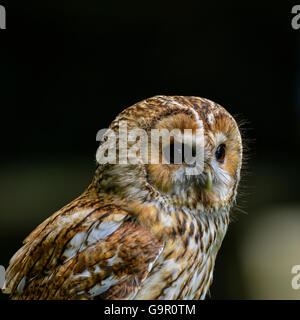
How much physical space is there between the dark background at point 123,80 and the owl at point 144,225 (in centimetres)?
266

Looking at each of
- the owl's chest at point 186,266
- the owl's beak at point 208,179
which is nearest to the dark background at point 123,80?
the owl's chest at point 186,266

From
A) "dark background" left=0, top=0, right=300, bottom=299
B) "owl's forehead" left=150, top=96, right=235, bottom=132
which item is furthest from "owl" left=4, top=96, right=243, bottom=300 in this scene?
"dark background" left=0, top=0, right=300, bottom=299

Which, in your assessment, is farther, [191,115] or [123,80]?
[123,80]

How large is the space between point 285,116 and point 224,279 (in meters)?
1.80

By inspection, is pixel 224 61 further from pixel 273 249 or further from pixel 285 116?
pixel 273 249

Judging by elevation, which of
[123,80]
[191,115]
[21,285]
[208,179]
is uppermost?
[123,80]

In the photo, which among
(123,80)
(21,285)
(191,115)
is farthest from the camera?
(123,80)

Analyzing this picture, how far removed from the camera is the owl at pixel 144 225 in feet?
4.24

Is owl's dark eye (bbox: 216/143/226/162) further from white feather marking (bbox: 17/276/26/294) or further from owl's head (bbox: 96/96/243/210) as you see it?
white feather marking (bbox: 17/276/26/294)

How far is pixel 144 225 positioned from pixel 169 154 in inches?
8.7

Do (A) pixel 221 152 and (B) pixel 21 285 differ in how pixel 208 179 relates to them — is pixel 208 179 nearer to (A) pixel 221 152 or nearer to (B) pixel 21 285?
(A) pixel 221 152

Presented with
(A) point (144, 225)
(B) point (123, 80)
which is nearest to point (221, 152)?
(A) point (144, 225)

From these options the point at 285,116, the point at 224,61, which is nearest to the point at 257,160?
the point at 285,116

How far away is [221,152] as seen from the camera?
143cm
